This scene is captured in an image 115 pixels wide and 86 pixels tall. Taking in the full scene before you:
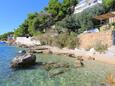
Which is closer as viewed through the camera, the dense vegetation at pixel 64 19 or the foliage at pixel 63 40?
the foliage at pixel 63 40

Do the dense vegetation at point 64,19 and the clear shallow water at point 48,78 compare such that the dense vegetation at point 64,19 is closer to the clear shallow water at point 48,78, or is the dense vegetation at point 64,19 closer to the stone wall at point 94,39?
the stone wall at point 94,39

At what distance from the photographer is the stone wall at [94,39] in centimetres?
2733

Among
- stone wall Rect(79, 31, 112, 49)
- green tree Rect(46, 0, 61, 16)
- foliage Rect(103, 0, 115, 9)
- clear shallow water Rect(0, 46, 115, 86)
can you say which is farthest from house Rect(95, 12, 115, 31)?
green tree Rect(46, 0, 61, 16)

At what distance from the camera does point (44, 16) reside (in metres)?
59.9

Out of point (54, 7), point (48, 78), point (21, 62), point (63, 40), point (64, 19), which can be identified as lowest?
point (48, 78)

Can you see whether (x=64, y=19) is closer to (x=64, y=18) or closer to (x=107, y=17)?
(x=64, y=18)

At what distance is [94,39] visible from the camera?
30.4m

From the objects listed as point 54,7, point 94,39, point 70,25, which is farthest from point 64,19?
point 94,39

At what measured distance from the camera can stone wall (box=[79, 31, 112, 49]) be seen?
27328mm

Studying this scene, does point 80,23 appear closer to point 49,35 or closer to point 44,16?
point 49,35

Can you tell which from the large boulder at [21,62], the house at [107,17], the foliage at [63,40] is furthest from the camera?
the foliage at [63,40]

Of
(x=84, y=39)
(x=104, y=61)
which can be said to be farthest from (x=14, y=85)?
(x=84, y=39)

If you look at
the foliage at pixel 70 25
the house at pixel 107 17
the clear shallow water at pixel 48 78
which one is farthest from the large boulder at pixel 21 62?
the foliage at pixel 70 25

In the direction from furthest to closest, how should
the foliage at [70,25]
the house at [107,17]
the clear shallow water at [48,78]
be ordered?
1. the foliage at [70,25]
2. the house at [107,17]
3. the clear shallow water at [48,78]
